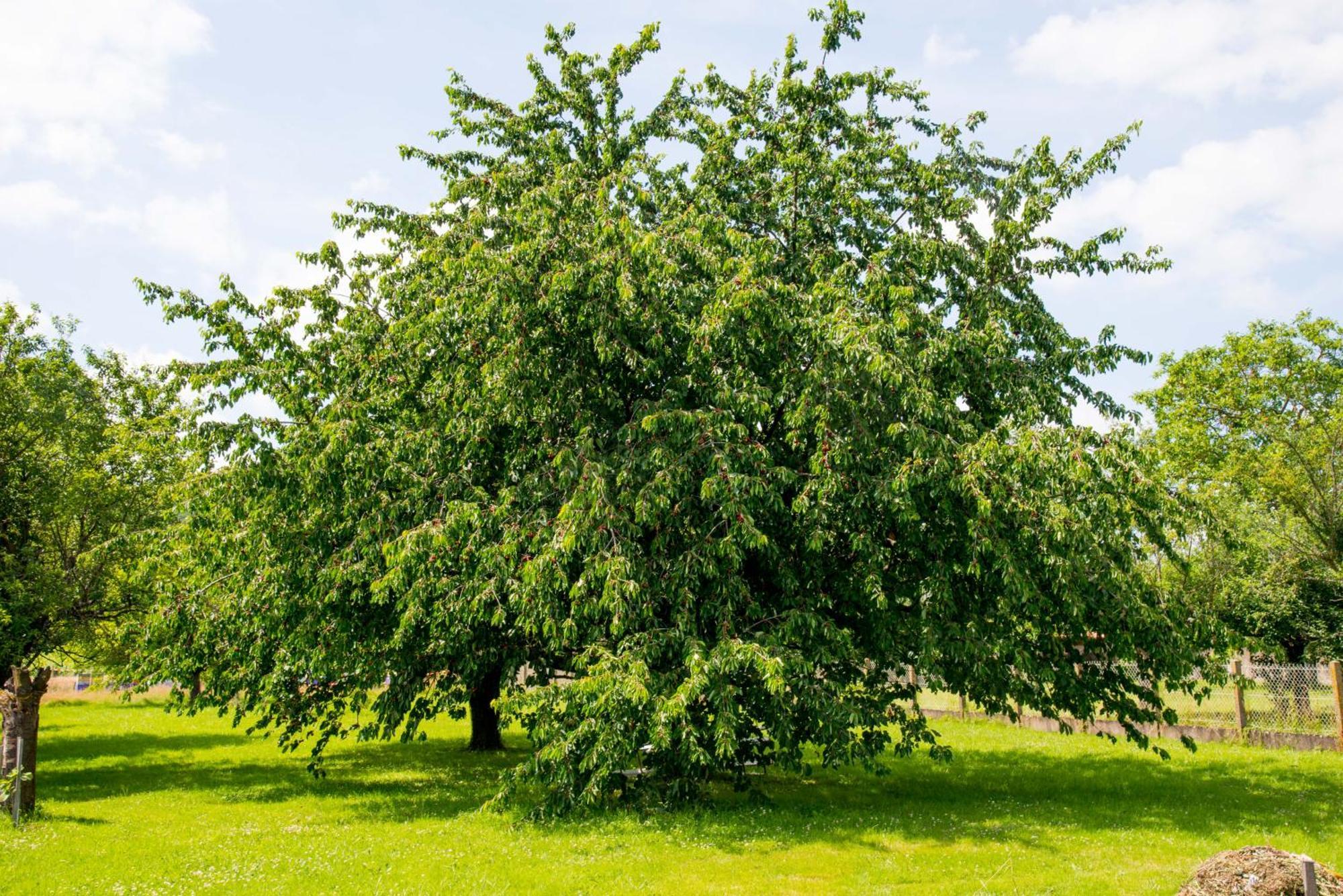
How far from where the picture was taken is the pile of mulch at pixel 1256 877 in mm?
6766

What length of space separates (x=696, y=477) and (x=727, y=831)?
14.3ft

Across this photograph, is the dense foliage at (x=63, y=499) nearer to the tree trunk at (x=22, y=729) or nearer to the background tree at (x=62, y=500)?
the background tree at (x=62, y=500)

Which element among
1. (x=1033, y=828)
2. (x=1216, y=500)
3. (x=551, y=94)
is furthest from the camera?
(x=1216, y=500)

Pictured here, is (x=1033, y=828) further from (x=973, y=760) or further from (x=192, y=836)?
(x=192, y=836)

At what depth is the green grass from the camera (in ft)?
30.6

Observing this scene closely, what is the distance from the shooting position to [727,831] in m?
11.2

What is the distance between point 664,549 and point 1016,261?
7236 millimetres

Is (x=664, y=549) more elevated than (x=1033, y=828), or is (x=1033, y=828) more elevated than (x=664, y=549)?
(x=664, y=549)

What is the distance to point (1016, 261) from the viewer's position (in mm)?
14695

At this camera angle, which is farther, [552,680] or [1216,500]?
[1216,500]

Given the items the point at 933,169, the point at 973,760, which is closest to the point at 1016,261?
the point at 933,169

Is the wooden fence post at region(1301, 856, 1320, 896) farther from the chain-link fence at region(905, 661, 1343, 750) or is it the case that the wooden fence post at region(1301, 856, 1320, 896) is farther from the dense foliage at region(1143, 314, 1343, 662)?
the dense foliage at region(1143, 314, 1343, 662)

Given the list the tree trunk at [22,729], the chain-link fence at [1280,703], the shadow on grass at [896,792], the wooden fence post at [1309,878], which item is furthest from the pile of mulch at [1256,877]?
the tree trunk at [22,729]

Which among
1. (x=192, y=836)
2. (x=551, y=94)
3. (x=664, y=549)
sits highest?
(x=551, y=94)
